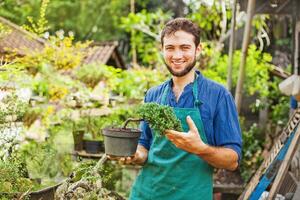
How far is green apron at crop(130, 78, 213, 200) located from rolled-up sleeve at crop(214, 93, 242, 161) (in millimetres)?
94

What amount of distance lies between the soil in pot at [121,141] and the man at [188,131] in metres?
0.07

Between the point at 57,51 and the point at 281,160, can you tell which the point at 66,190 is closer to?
the point at 281,160

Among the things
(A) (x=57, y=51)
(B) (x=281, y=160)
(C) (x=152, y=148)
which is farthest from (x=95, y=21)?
(C) (x=152, y=148)

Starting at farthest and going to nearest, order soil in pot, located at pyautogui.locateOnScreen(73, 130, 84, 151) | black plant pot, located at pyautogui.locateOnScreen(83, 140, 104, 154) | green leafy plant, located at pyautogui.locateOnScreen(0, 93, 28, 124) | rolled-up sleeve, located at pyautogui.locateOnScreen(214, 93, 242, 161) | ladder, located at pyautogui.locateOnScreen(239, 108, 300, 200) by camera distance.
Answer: black plant pot, located at pyautogui.locateOnScreen(83, 140, 104, 154) < soil in pot, located at pyautogui.locateOnScreen(73, 130, 84, 151) < ladder, located at pyautogui.locateOnScreen(239, 108, 300, 200) < green leafy plant, located at pyautogui.locateOnScreen(0, 93, 28, 124) < rolled-up sleeve, located at pyautogui.locateOnScreen(214, 93, 242, 161)

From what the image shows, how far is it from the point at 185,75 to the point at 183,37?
216 millimetres

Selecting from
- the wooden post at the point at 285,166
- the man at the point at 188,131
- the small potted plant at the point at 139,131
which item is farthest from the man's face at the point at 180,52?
the wooden post at the point at 285,166

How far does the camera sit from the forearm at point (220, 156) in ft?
8.41

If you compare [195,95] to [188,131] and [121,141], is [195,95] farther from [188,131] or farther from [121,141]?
[121,141]

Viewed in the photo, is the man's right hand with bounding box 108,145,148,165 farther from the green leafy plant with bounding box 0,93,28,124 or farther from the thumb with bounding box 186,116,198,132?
the green leafy plant with bounding box 0,93,28,124

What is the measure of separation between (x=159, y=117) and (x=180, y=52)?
14.5 inches

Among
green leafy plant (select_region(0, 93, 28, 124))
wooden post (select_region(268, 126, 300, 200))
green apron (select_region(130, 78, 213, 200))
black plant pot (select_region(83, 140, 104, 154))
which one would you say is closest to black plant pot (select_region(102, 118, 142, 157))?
green apron (select_region(130, 78, 213, 200))

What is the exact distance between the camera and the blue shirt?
2648mm

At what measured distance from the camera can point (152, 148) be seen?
9.60ft

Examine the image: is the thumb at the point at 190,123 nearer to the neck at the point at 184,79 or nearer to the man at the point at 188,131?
the man at the point at 188,131
